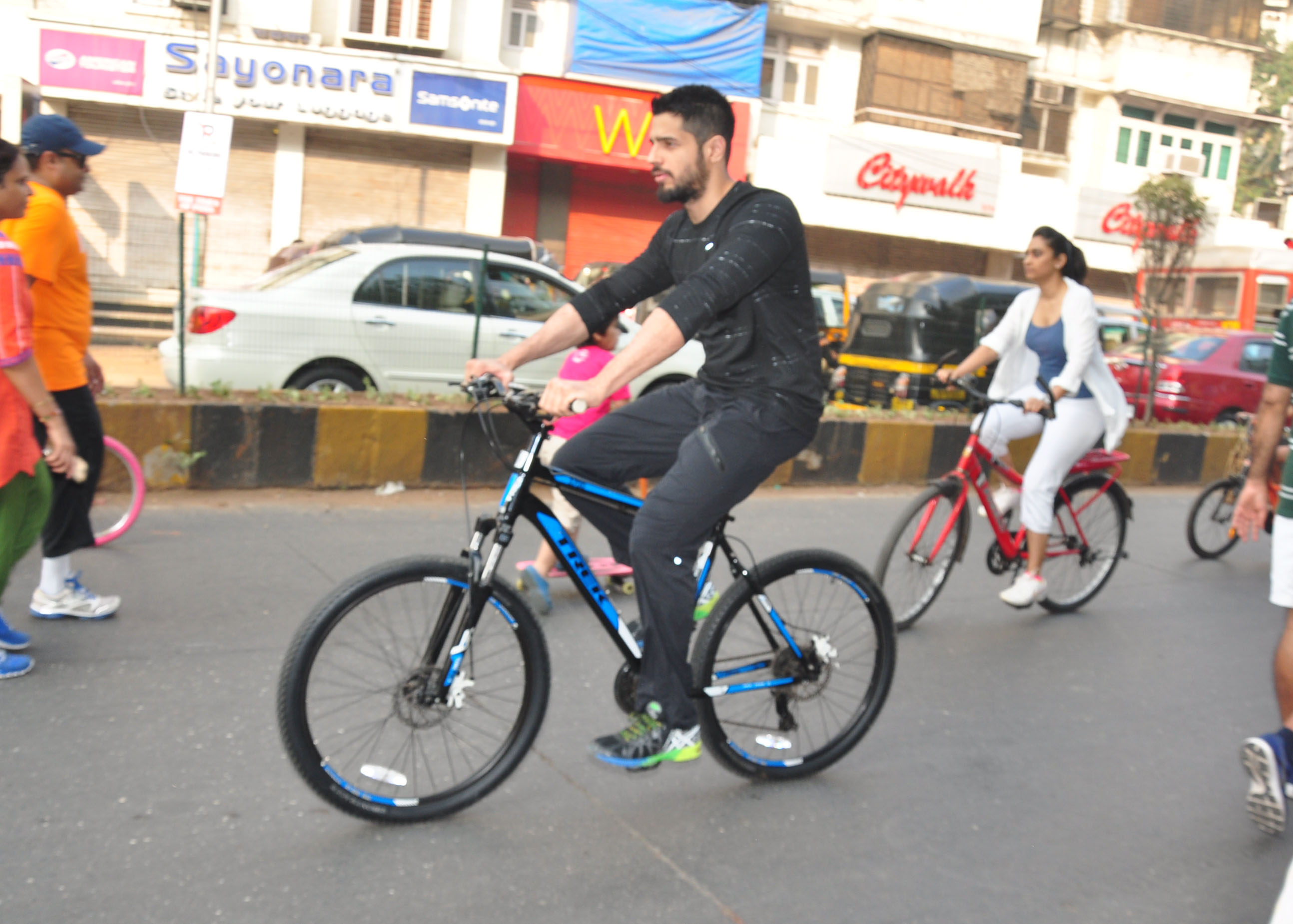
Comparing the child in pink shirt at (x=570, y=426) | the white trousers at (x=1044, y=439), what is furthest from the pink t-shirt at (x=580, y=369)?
the white trousers at (x=1044, y=439)

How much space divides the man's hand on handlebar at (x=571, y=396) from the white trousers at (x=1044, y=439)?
3.21 metres

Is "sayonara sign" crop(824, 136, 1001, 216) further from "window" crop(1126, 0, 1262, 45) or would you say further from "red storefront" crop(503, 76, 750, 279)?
"window" crop(1126, 0, 1262, 45)

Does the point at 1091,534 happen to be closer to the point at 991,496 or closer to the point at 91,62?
the point at 991,496

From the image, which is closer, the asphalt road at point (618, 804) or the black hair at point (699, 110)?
the asphalt road at point (618, 804)

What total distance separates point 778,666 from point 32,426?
2.70 m

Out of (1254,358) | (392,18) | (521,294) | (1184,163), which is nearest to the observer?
(521,294)

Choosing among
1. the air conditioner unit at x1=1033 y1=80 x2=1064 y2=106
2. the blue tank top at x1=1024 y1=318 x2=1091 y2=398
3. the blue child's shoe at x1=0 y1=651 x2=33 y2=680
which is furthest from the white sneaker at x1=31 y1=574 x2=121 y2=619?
the air conditioner unit at x1=1033 y1=80 x2=1064 y2=106

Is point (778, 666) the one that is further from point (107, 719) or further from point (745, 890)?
point (107, 719)

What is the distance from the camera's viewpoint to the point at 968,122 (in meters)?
26.0

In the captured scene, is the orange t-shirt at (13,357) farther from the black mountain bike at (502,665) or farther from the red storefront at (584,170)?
the red storefront at (584,170)

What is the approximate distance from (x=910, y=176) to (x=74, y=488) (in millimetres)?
22968

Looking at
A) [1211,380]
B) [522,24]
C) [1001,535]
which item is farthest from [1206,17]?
[1001,535]

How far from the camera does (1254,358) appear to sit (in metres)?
14.9

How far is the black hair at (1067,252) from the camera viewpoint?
5539mm
